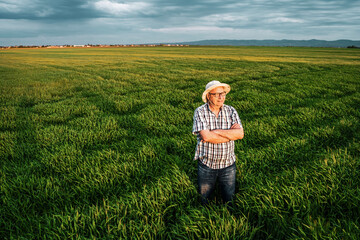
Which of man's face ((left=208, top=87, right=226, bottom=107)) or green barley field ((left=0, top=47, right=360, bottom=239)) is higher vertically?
man's face ((left=208, top=87, right=226, bottom=107))

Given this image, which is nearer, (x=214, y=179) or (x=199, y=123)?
(x=199, y=123)

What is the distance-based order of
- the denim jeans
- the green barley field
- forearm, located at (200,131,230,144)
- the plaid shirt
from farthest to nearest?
1. the denim jeans
2. the plaid shirt
3. forearm, located at (200,131,230,144)
4. the green barley field

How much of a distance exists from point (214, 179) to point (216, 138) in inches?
25.3

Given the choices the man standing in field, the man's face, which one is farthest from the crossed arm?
the man's face

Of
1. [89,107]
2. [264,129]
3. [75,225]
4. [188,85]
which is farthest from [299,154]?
[188,85]

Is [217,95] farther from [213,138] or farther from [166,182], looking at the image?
[166,182]

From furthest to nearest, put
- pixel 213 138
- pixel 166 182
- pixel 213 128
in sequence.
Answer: pixel 166 182
pixel 213 128
pixel 213 138

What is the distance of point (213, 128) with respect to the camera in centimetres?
271

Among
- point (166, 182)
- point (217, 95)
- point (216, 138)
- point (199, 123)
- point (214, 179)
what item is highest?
point (217, 95)

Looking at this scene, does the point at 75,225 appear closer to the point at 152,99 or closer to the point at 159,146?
the point at 159,146

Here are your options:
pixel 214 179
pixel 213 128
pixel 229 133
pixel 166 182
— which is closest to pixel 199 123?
pixel 213 128

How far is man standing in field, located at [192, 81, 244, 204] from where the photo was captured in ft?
8.42

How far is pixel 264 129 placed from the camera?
504 centimetres

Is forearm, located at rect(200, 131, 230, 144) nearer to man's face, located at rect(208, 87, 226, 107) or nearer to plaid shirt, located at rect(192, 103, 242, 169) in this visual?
plaid shirt, located at rect(192, 103, 242, 169)
